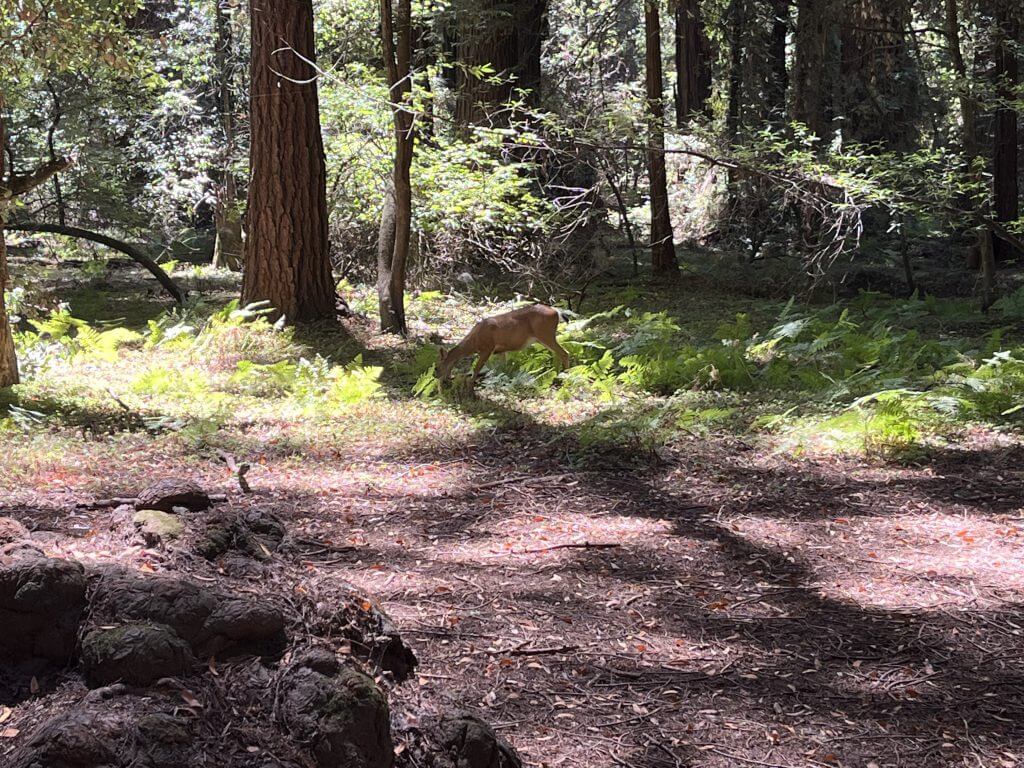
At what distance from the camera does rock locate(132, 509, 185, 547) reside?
3656 mm

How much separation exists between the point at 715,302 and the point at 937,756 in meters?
11.9

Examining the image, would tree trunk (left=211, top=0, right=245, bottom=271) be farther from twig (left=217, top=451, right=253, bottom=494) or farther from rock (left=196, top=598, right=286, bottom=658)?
rock (left=196, top=598, right=286, bottom=658)

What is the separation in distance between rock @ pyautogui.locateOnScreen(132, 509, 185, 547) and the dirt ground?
0.10m

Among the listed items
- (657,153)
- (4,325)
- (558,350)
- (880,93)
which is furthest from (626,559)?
(880,93)

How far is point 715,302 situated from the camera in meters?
14.8

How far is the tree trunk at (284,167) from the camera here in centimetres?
1199

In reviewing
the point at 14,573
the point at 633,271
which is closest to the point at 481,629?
the point at 14,573

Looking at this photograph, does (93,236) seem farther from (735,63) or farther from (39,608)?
(735,63)

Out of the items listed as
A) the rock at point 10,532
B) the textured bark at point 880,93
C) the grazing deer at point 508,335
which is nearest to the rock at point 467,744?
the rock at point 10,532

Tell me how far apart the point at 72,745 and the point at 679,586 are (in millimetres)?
3282

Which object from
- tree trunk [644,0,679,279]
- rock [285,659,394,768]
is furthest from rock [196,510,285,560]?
tree trunk [644,0,679,279]

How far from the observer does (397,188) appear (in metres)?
11.6

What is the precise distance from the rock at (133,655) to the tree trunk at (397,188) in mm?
8339

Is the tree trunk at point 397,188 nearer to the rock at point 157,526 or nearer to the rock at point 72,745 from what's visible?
the rock at point 157,526
